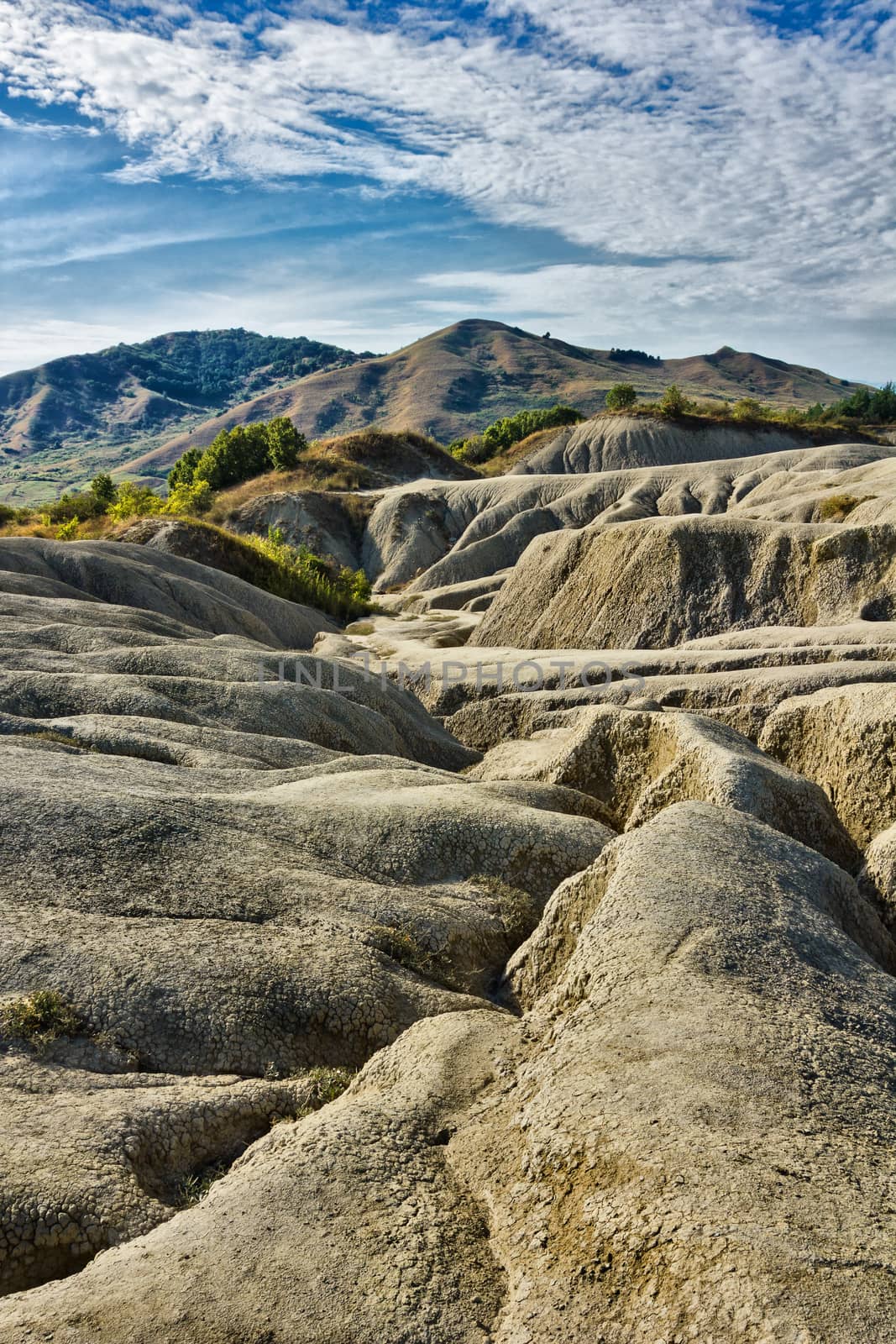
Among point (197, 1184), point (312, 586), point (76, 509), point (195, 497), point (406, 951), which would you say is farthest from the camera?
point (195, 497)

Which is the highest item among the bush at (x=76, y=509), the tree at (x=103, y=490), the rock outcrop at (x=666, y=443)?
the rock outcrop at (x=666, y=443)

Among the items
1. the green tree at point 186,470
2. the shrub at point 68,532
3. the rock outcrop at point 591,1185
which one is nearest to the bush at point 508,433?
the green tree at point 186,470

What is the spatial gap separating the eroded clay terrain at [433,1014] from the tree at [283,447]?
6389 centimetres

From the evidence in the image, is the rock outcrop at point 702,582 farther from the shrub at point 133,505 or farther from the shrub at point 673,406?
the shrub at point 673,406

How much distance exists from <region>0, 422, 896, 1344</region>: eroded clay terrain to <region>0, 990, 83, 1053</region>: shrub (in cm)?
4

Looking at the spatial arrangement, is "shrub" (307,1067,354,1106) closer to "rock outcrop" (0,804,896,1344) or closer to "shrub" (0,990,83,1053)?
"rock outcrop" (0,804,896,1344)

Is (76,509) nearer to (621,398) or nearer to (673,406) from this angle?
(673,406)

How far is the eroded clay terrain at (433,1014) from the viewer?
4.57m

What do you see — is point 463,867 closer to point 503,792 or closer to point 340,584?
point 503,792

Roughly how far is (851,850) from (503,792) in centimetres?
478

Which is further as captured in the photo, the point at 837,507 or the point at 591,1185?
the point at 837,507

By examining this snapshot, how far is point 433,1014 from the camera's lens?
8477mm

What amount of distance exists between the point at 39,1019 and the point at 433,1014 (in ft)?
10.5

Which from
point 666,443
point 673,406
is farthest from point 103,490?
point 673,406
